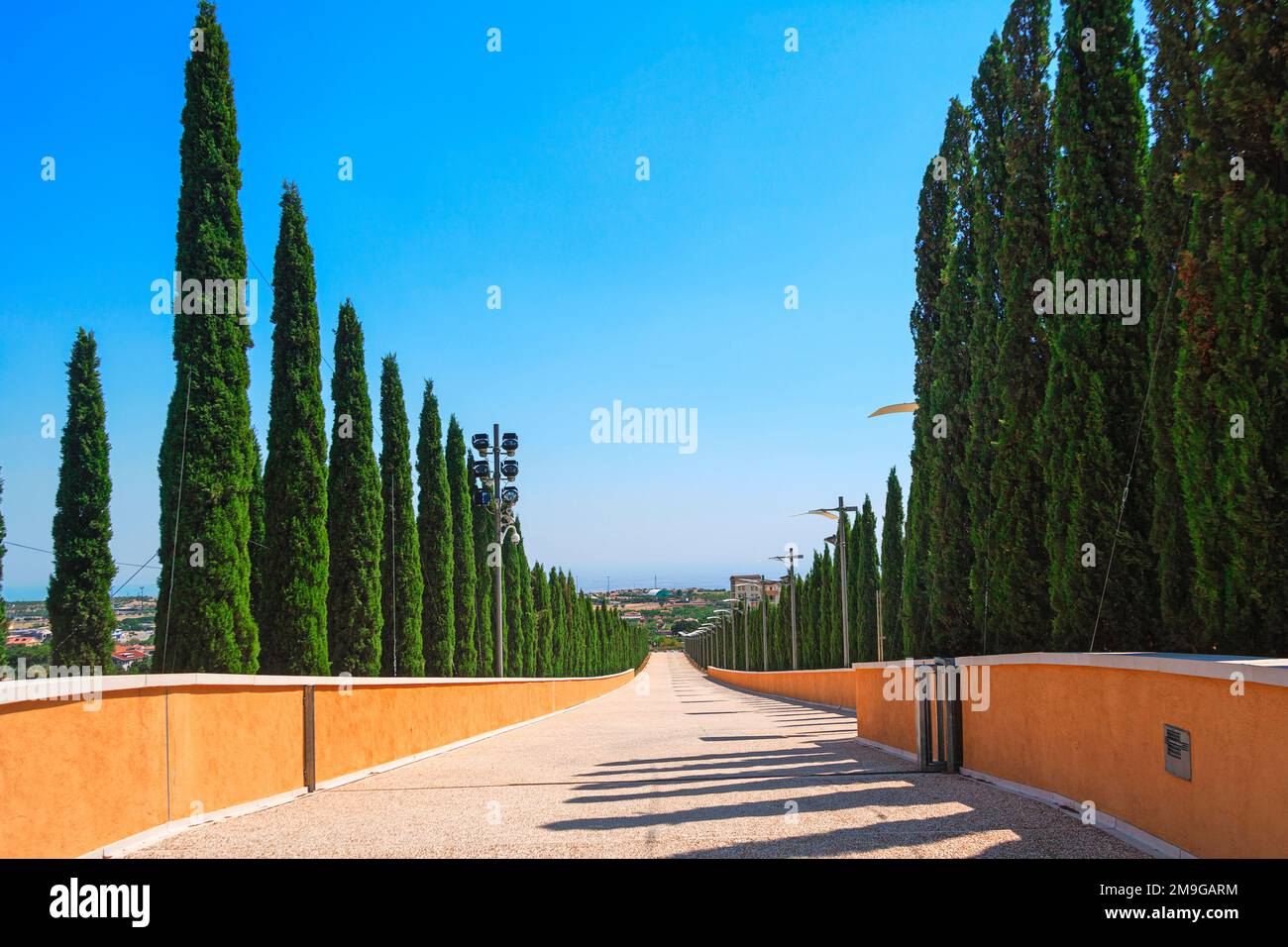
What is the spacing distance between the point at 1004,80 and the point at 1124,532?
895cm

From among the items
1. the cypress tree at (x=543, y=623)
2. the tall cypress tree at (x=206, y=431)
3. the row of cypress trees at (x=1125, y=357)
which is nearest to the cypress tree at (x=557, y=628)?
the cypress tree at (x=543, y=623)

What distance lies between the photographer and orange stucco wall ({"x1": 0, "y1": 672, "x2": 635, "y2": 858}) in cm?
624

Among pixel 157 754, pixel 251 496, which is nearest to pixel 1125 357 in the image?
pixel 157 754

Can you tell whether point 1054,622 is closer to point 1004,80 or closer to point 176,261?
point 1004,80

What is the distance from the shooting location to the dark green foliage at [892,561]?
40.4 metres

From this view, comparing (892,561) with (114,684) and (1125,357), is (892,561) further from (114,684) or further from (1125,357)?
(114,684)

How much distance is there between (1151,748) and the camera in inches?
277

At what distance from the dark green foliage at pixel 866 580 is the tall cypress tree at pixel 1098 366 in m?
37.6

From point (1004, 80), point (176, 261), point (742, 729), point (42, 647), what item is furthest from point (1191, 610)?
point (42, 647)

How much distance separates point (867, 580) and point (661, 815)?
1718 inches
